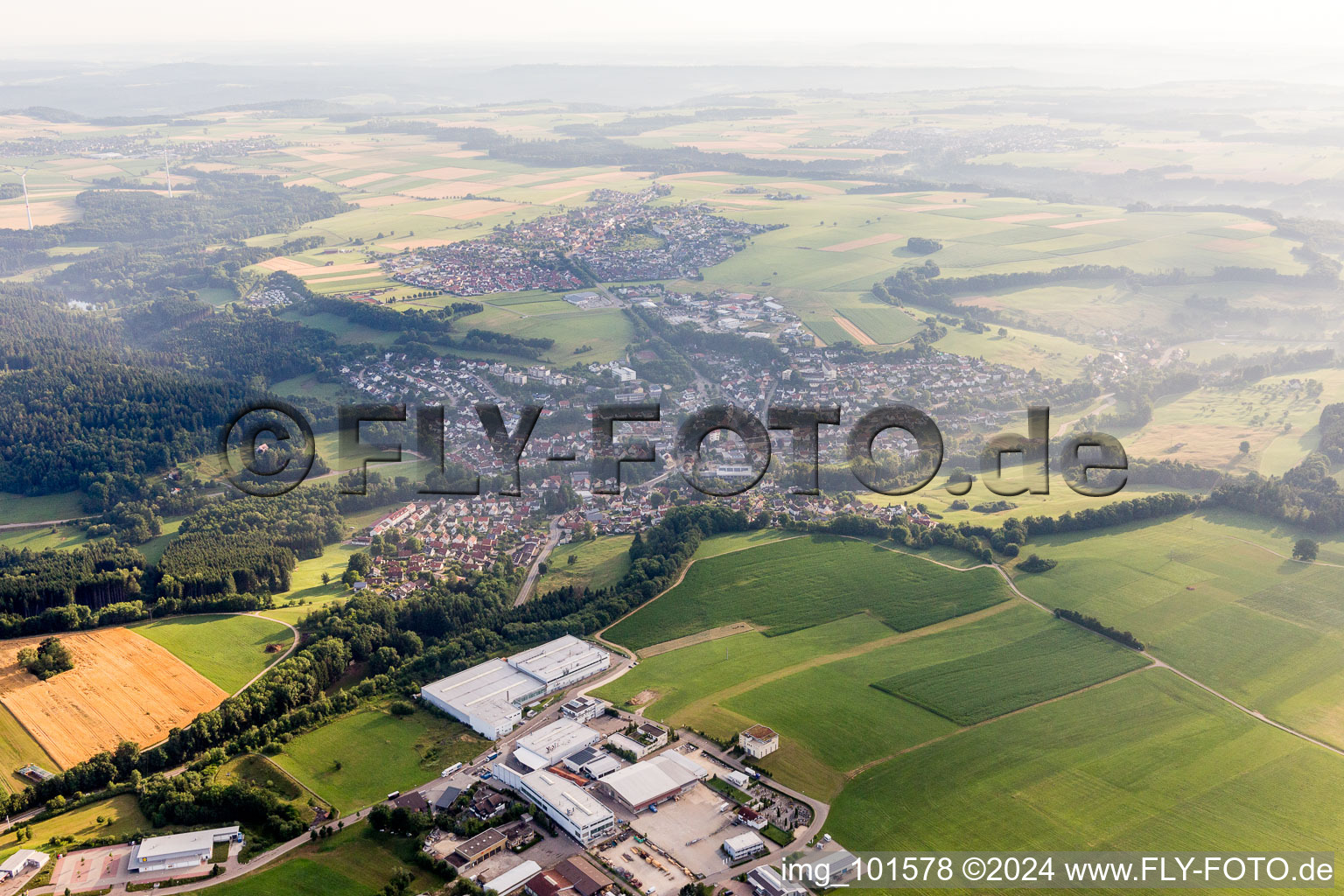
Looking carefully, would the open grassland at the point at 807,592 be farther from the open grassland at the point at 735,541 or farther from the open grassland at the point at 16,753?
the open grassland at the point at 16,753

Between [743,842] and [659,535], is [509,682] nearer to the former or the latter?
[743,842]

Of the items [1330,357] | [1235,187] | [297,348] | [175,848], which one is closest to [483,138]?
[297,348]

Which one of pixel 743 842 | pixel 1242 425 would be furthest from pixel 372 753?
pixel 1242 425

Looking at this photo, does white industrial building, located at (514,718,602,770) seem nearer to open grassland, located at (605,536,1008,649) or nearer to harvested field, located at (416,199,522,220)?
open grassland, located at (605,536,1008,649)

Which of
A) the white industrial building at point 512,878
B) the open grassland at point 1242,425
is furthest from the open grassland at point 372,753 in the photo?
the open grassland at point 1242,425

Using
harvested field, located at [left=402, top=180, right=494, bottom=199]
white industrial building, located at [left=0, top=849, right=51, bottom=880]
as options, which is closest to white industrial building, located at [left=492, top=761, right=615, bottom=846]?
white industrial building, located at [left=0, top=849, right=51, bottom=880]

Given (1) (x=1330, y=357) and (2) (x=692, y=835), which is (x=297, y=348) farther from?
(1) (x=1330, y=357)
